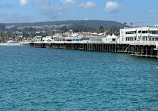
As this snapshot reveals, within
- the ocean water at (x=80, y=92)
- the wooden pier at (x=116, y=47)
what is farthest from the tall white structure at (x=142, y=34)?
the ocean water at (x=80, y=92)

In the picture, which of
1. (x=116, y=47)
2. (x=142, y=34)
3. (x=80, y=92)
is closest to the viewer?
(x=80, y=92)

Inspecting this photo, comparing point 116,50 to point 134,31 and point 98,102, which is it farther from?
point 98,102

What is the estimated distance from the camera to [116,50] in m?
99.3

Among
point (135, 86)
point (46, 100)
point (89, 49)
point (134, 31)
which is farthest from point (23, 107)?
point (89, 49)

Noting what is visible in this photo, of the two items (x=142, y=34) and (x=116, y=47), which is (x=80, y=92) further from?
(x=142, y=34)

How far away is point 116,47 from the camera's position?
327 ft

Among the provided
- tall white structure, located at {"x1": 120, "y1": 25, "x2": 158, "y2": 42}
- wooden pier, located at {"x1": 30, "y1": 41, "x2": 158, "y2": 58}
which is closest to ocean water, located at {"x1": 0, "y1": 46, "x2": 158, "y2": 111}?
wooden pier, located at {"x1": 30, "y1": 41, "x2": 158, "y2": 58}

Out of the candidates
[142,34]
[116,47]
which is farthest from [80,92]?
[142,34]

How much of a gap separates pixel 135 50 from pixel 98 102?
53.7 m

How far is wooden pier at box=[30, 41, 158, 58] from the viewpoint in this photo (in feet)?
228

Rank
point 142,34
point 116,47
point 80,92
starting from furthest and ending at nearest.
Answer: point 142,34 → point 116,47 → point 80,92

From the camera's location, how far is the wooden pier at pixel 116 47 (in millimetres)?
69387

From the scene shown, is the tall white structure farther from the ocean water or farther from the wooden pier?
the ocean water

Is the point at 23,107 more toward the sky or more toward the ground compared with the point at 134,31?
more toward the ground
